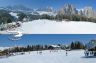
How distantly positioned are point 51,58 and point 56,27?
0.26 m

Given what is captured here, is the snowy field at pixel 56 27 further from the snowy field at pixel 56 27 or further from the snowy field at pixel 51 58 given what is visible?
the snowy field at pixel 51 58

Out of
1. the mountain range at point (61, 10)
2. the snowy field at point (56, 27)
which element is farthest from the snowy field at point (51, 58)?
the mountain range at point (61, 10)

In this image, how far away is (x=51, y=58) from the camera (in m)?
2.02

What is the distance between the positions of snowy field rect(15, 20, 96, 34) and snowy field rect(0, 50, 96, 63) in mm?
168

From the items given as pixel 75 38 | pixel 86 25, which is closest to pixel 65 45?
pixel 75 38

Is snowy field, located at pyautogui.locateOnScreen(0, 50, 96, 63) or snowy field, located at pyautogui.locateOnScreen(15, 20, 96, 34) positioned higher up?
snowy field, located at pyautogui.locateOnScreen(15, 20, 96, 34)

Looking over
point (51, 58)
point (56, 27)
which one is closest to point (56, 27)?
point (56, 27)

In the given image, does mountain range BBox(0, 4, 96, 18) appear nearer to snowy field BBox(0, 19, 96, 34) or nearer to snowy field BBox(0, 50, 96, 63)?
snowy field BBox(0, 19, 96, 34)

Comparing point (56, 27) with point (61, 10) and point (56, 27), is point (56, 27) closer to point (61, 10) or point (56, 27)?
point (56, 27)

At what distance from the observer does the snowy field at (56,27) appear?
204 cm

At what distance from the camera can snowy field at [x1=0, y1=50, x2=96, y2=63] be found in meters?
1.99

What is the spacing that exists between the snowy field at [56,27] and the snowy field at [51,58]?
0.17 metres

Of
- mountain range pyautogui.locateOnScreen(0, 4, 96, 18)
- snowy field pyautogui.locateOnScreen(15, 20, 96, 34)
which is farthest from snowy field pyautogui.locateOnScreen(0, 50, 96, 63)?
mountain range pyautogui.locateOnScreen(0, 4, 96, 18)

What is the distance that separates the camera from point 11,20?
6.61 feet
